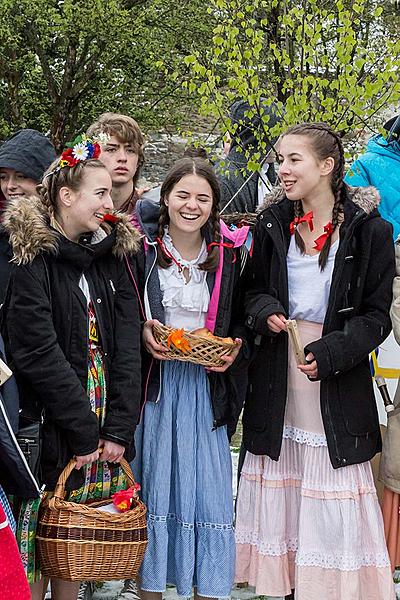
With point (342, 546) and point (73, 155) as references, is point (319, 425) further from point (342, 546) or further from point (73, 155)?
point (73, 155)

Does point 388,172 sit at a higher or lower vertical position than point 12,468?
higher

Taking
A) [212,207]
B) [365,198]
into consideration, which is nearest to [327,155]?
[365,198]

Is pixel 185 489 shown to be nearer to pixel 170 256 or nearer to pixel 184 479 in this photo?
pixel 184 479

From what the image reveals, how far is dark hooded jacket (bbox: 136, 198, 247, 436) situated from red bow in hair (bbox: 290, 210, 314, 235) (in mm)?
245

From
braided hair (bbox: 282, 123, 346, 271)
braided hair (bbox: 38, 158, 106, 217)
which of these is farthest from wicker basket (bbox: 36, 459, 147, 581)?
braided hair (bbox: 282, 123, 346, 271)

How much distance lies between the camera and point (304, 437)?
149 inches

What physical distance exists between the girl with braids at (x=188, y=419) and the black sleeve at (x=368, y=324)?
436 mm

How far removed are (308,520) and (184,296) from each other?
1121 mm

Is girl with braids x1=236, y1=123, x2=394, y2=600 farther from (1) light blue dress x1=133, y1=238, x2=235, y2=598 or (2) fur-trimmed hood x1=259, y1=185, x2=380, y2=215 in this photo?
(1) light blue dress x1=133, y1=238, x2=235, y2=598

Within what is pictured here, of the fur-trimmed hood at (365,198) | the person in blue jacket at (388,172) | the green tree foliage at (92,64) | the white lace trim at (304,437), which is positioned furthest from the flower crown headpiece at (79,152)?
the green tree foliage at (92,64)

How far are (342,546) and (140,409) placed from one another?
106cm

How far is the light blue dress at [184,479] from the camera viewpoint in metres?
3.65

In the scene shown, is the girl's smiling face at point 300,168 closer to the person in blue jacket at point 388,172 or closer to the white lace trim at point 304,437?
the person in blue jacket at point 388,172

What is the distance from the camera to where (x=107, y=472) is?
11.6 feet
